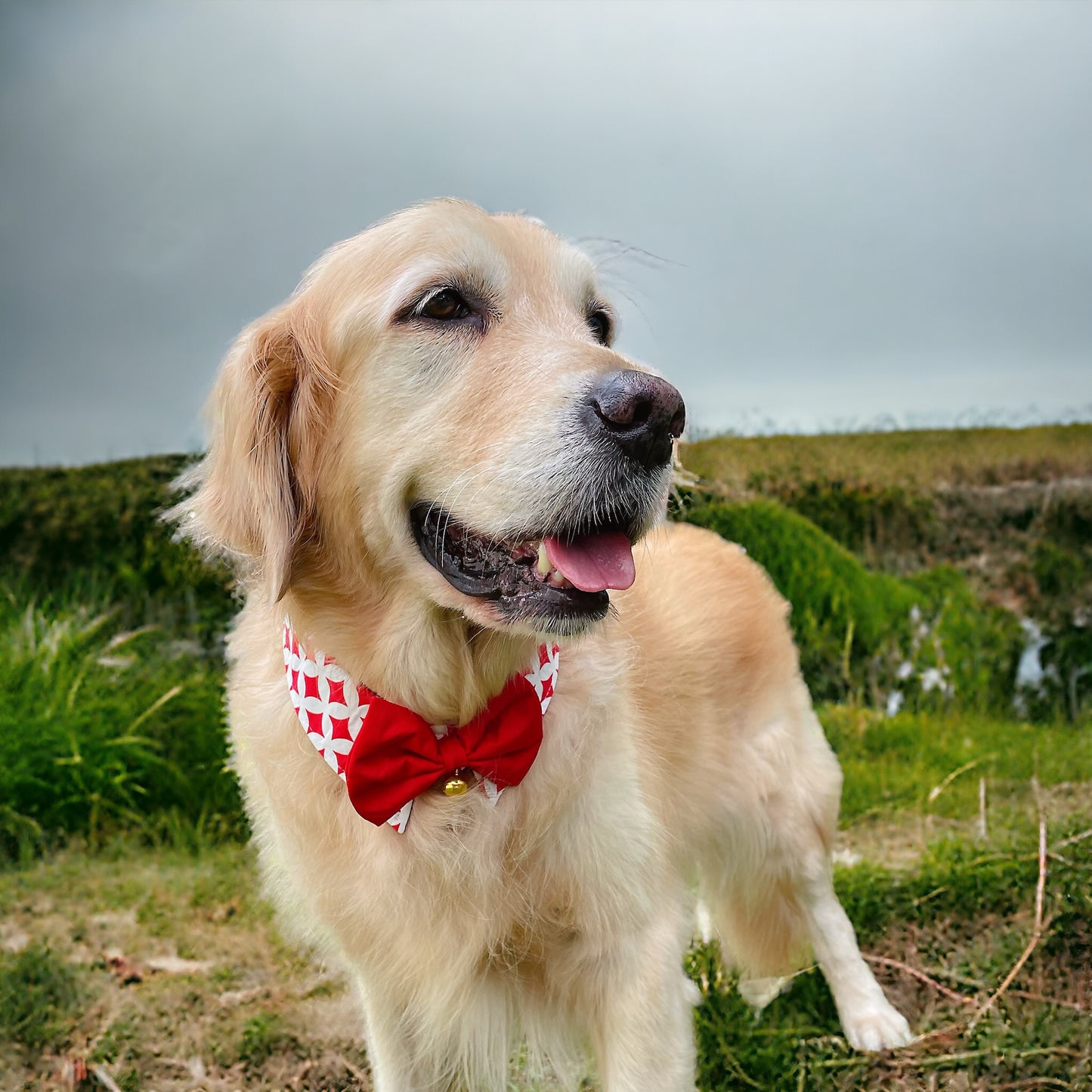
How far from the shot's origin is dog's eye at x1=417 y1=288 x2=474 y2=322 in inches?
85.9

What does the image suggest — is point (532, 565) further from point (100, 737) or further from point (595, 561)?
point (100, 737)

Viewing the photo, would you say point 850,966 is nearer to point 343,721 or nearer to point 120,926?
point 343,721

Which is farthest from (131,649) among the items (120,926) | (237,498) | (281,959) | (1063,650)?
(1063,650)

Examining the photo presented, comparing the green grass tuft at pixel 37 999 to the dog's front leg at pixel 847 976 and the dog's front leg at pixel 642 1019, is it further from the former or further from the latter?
the dog's front leg at pixel 847 976

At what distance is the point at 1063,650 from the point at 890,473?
63.8 inches

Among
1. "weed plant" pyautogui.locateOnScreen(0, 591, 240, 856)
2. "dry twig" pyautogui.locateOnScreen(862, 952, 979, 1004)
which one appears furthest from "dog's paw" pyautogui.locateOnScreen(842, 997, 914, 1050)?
"weed plant" pyautogui.locateOnScreen(0, 591, 240, 856)

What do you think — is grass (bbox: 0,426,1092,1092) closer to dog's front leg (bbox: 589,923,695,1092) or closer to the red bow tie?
dog's front leg (bbox: 589,923,695,1092)

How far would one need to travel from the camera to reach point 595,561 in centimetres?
205

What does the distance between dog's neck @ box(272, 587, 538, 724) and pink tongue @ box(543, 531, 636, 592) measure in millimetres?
316

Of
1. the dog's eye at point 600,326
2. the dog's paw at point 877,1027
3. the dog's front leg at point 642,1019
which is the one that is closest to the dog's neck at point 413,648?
the dog's front leg at point 642,1019

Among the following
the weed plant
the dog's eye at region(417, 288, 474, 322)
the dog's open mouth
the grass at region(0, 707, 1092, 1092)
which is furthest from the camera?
the weed plant

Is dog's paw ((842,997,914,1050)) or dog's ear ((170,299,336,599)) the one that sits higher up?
dog's ear ((170,299,336,599))

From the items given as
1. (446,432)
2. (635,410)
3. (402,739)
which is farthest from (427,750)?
(635,410)

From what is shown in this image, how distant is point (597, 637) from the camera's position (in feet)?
8.45
